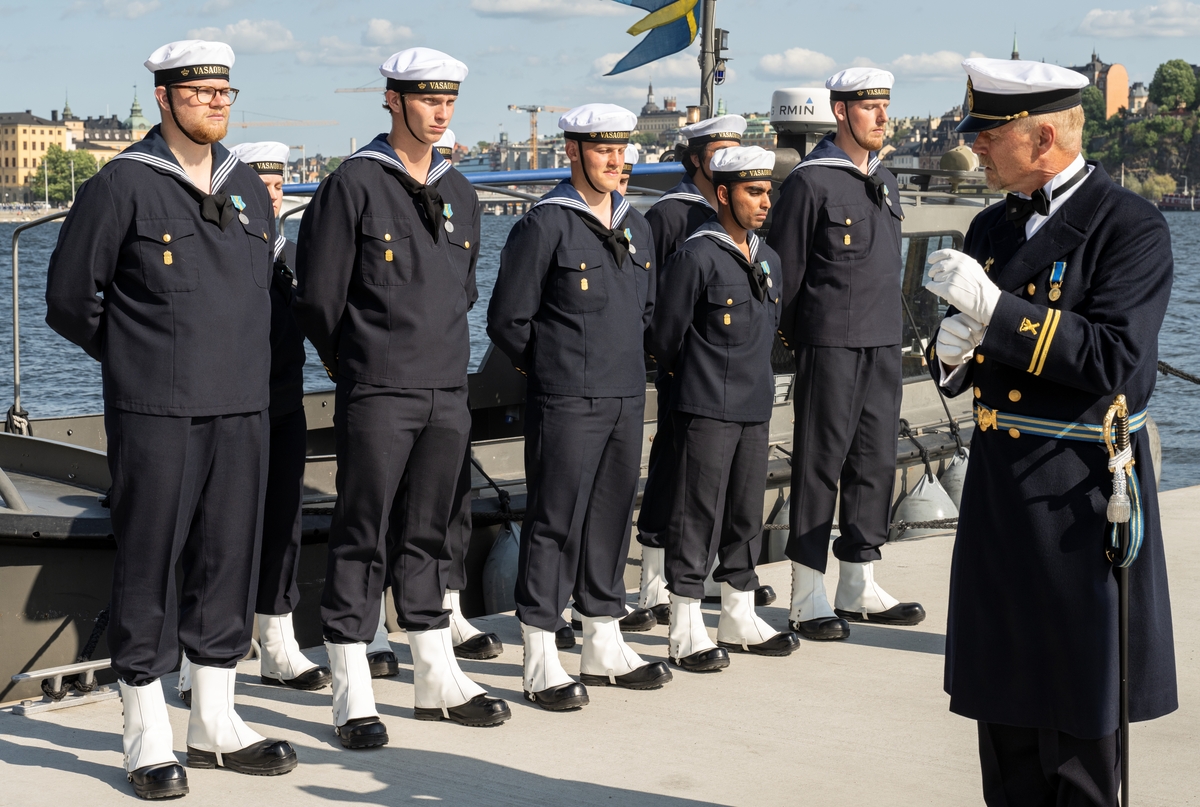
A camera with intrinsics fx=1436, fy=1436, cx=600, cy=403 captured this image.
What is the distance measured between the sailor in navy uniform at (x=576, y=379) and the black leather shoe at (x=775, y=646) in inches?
22.4

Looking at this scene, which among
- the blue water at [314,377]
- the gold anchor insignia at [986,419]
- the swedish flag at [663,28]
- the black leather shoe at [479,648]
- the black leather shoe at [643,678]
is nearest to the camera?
the gold anchor insignia at [986,419]

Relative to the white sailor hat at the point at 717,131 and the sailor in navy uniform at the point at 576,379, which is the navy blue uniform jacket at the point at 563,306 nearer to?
the sailor in navy uniform at the point at 576,379

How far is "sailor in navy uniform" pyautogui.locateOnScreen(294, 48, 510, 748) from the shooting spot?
4.30 m

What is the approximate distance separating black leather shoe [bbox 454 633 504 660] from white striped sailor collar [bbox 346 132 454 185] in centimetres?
179

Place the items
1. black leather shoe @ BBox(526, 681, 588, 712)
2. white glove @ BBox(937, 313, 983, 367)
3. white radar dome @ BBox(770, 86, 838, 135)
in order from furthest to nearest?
white radar dome @ BBox(770, 86, 838, 135) → black leather shoe @ BBox(526, 681, 588, 712) → white glove @ BBox(937, 313, 983, 367)

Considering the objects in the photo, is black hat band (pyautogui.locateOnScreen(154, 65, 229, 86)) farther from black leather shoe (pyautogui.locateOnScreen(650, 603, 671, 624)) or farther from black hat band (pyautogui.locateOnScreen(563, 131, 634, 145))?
black leather shoe (pyautogui.locateOnScreen(650, 603, 671, 624))

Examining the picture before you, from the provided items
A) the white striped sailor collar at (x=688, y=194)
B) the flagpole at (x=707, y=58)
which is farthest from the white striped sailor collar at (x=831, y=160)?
the flagpole at (x=707, y=58)

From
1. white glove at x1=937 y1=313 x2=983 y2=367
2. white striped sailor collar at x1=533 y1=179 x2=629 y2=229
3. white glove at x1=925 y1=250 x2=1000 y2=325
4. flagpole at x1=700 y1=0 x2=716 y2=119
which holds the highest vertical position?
flagpole at x1=700 y1=0 x2=716 y2=119

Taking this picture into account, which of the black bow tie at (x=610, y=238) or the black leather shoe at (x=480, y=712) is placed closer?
the black leather shoe at (x=480, y=712)

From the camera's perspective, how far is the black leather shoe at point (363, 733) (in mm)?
4219

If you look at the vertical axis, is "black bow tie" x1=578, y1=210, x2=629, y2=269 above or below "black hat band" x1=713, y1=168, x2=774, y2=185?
below

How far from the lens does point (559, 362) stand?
4.71 meters

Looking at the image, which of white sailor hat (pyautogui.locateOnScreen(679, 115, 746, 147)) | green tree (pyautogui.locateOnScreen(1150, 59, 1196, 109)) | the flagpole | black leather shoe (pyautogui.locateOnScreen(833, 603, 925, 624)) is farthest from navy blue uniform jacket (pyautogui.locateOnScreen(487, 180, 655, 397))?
green tree (pyautogui.locateOnScreen(1150, 59, 1196, 109))

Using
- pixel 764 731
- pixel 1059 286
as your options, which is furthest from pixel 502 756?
pixel 1059 286
